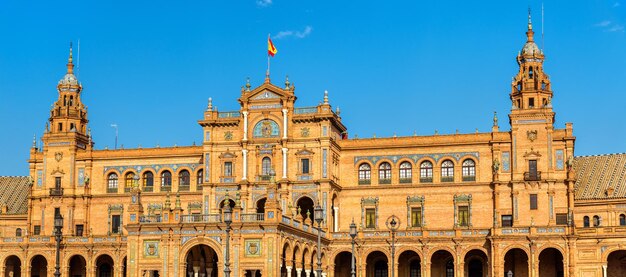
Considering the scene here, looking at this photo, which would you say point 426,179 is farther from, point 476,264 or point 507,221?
point 476,264

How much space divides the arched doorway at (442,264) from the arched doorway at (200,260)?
19.9 m

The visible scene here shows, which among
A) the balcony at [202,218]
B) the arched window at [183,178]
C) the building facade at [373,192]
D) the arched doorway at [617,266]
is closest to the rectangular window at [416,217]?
the building facade at [373,192]

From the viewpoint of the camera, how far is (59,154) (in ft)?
316

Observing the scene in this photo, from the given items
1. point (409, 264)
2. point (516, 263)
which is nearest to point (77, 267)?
point (409, 264)

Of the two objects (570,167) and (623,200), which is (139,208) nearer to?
(570,167)

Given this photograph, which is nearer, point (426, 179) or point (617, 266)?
point (617, 266)

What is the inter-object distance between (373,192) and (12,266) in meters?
35.8

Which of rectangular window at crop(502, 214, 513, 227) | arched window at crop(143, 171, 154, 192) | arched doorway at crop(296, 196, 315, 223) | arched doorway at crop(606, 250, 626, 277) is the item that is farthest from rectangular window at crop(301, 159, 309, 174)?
arched doorway at crop(606, 250, 626, 277)

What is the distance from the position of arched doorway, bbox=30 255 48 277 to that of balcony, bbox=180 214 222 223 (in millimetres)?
28221

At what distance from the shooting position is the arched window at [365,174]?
89.1 meters

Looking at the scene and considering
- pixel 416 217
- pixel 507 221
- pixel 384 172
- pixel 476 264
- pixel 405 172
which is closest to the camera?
pixel 507 221

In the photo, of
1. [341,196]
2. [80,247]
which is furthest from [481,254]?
[80,247]

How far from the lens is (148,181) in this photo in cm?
9494

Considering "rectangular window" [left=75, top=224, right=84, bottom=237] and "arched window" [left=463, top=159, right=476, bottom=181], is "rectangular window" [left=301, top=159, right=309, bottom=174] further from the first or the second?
"rectangular window" [left=75, top=224, right=84, bottom=237]
